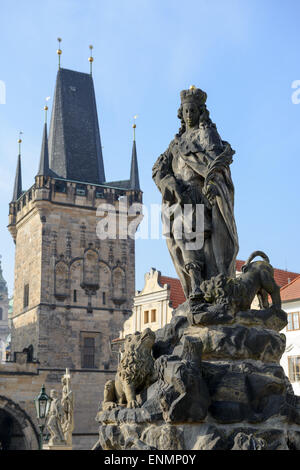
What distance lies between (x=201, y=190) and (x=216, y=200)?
21cm

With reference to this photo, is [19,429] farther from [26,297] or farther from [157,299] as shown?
[157,299]

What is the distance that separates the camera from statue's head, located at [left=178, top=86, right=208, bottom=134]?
6.01 metres

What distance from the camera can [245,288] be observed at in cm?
525

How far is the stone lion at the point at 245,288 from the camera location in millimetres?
5148

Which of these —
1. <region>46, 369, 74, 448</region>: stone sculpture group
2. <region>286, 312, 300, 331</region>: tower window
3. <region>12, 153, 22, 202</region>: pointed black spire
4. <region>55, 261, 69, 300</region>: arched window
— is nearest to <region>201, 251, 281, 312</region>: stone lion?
<region>46, 369, 74, 448</region>: stone sculpture group

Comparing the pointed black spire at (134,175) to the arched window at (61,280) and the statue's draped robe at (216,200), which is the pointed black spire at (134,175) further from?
the statue's draped robe at (216,200)

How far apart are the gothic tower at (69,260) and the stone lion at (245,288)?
28718 millimetres

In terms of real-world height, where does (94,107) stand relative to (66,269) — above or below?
above

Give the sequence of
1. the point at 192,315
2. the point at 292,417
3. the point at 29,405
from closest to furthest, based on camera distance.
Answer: the point at 292,417
the point at 192,315
the point at 29,405

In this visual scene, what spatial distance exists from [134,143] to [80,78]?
18.0 feet

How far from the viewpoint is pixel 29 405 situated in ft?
A: 105

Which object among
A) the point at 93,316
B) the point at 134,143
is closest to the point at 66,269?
the point at 93,316

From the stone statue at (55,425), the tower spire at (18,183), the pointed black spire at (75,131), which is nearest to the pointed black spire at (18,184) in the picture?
the tower spire at (18,183)
